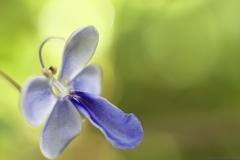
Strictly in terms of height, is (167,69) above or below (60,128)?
below

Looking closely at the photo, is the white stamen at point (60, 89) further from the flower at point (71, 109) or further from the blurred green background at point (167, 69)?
the blurred green background at point (167, 69)

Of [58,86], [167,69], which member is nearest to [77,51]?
[58,86]

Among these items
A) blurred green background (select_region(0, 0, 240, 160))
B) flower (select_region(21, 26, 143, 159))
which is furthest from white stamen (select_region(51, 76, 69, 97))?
blurred green background (select_region(0, 0, 240, 160))

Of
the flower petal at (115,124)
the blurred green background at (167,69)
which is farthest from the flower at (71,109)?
the blurred green background at (167,69)

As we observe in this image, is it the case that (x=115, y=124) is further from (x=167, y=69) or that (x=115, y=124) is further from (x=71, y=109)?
(x=167, y=69)

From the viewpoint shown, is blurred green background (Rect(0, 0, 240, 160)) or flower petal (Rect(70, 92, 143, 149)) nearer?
flower petal (Rect(70, 92, 143, 149))

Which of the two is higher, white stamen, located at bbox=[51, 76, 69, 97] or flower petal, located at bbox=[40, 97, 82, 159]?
white stamen, located at bbox=[51, 76, 69, 97]

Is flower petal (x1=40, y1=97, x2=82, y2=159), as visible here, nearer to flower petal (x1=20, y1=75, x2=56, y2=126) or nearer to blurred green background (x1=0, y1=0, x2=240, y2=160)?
flower petal (x1=20, y1=75, x2=56, y2=126)
